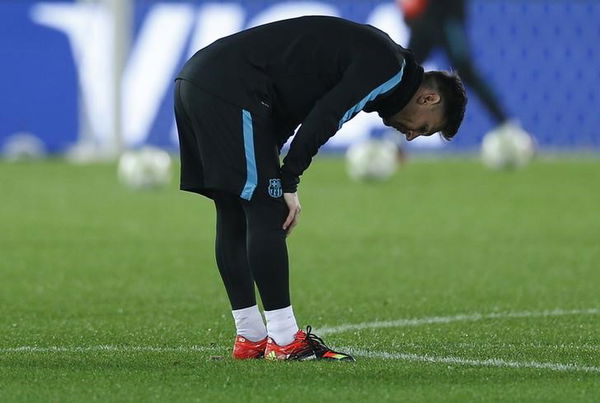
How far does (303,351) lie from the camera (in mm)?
5344

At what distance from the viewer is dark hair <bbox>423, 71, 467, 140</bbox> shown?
5.40 m

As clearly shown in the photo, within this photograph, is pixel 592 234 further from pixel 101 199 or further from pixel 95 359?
pixel 95 359

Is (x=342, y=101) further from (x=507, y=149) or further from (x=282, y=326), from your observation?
(x=507, y=149)

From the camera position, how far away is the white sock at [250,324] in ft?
18.2

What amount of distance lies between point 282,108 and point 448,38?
38.5ft

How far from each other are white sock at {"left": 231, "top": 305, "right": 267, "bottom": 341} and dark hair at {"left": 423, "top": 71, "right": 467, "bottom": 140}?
41.5 inches

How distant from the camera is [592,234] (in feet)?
35.3

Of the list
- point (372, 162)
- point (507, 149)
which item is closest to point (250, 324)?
point (372, 162)

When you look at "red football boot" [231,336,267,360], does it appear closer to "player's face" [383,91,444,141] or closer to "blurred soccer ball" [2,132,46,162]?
"player's face" [383,91,444,141]

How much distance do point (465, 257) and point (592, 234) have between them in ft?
5.67

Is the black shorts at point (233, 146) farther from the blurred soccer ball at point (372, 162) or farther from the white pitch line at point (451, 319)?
the blurred soccer ball at point (372, 162)

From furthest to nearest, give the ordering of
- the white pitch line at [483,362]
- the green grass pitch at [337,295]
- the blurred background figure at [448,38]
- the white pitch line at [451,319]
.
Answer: the blurred background figure at [448,38], the white pitch line at [451,319], the white pitch line at [483,362], the green grass pitch at [337,295]

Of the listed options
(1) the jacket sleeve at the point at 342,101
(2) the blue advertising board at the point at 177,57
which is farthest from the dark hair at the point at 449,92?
(2) the blue advertising board at the point at 177,57

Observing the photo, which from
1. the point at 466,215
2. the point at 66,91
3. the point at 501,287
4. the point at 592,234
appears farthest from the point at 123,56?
the point at 501,287
